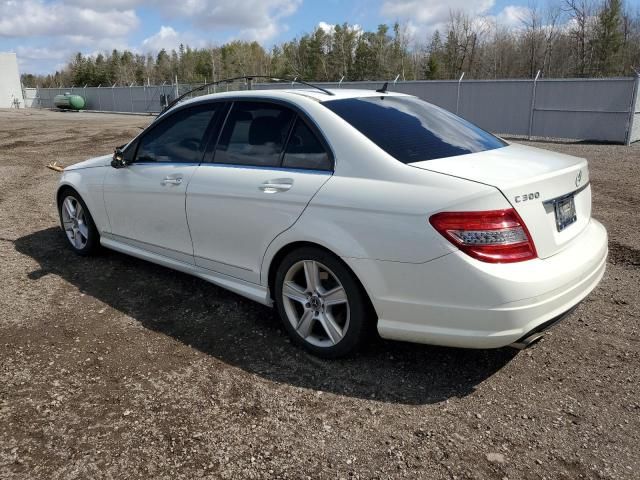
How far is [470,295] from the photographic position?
2.68 m

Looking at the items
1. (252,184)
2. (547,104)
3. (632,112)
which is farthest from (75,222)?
(547,104)

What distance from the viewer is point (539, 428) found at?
272cm

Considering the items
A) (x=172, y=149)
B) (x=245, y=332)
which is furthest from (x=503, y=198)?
(x=172, y=149)

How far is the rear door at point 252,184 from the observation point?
10.9 ft

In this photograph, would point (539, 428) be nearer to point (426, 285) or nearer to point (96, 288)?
point (426, 285)

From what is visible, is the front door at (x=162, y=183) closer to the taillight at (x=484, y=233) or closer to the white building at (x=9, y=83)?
the taillight at (x=484, y=233)

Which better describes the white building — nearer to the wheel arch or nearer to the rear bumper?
the wheel arch

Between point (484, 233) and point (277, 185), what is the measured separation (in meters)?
1.33

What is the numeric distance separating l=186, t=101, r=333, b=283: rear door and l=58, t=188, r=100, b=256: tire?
181 centimetres

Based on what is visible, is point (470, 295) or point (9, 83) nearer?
point (470, 295)

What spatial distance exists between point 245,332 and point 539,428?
1.99 meters

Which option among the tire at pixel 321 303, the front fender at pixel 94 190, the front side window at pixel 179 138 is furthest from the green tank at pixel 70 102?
the tire at pixel 321 303

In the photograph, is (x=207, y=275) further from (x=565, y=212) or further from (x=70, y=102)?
(x=70, y=102)

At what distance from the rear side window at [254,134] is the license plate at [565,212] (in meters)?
1.70
